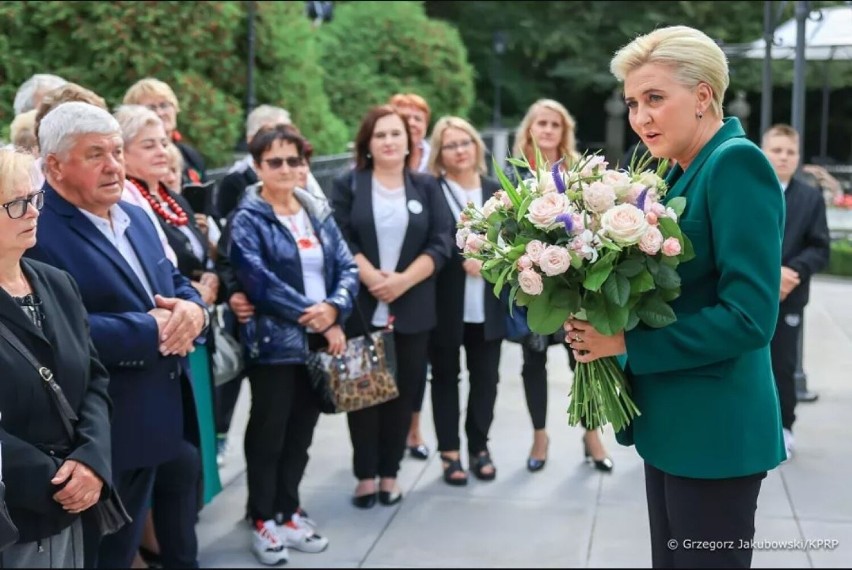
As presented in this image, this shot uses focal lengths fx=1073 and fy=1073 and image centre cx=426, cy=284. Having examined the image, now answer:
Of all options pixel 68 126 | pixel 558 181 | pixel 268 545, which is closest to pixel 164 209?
pixel 68 126

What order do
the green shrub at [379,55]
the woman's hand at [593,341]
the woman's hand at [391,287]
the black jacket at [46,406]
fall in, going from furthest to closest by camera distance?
1. the green shrub at [379,55]
2. the woman's hand at [391,287]
3. the black jacket at [46,406]
4. the woman's hand at [593,341]

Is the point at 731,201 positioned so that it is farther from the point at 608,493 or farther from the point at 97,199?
the point at 608,493

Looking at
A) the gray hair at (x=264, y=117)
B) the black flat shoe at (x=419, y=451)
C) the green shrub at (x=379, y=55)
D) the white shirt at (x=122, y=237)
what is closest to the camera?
the white shirt at (x=122, y=237)

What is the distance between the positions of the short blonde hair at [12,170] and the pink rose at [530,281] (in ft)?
5.10

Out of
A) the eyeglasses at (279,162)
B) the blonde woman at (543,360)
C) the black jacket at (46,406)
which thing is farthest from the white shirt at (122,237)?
the blonde woman at (543,360)

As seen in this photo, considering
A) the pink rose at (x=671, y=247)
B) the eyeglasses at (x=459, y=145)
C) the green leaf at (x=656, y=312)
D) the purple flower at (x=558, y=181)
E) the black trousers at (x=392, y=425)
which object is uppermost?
the purple flower at (x=558, y=181)

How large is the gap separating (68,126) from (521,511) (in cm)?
295

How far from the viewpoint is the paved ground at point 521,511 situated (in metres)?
4.76

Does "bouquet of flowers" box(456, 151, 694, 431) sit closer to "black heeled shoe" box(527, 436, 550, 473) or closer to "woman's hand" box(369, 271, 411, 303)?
"woman's hand" box(369, 271, 411, 303)

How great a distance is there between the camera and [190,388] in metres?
4.13

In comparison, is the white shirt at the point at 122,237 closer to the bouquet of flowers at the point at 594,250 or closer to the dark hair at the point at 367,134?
the bouquet of flowers at the point at 594,250

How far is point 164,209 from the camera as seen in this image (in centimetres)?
466

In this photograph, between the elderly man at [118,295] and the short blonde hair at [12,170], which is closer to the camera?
the short blonde hair at [12,170]

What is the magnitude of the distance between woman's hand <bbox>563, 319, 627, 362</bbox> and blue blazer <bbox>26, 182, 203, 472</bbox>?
175 cm
